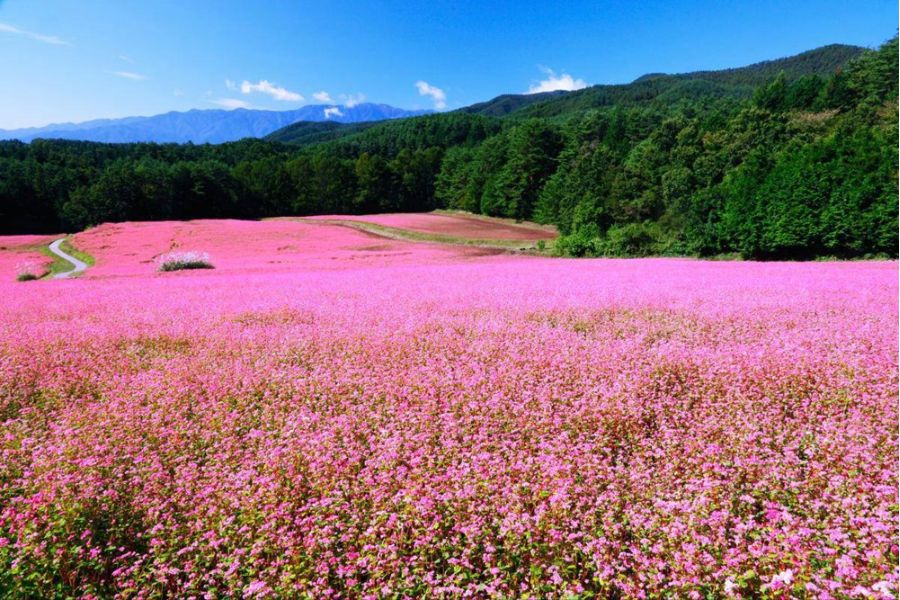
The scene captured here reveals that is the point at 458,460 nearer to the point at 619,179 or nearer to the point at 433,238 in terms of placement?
the point at 433,238

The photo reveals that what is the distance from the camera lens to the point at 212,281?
65.1 ft

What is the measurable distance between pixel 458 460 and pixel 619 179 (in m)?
57.9

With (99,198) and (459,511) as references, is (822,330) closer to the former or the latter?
(459,511)

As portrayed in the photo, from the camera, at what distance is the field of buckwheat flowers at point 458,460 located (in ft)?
10.1

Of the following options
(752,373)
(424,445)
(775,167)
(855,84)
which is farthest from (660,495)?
(855,84)

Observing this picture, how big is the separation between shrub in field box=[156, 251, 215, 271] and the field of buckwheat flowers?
68.7 ft

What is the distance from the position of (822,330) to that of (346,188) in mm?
87586

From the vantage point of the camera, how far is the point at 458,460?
14.4 feet

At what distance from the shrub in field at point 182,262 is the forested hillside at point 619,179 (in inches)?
1101

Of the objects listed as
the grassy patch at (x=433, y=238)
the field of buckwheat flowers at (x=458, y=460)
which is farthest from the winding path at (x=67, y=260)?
the grassy patch at (x=433, y=238)

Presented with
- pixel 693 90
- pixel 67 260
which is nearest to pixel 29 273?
pixel 67 260

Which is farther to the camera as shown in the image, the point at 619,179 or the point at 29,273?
the point at 619,179

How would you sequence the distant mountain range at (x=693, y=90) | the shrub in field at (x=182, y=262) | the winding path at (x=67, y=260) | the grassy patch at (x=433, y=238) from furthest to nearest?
1. the distant mountain range at (x=693, y=90)
2. the grassy patch at (x=433, y=238)
3. the winding path at (x=67, y=260)
4. the shrub in field at (x=182, y=262)

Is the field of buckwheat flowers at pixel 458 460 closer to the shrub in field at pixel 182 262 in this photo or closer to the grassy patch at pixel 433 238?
the shrub in field at pixel 182 262
